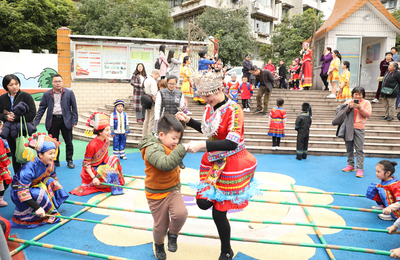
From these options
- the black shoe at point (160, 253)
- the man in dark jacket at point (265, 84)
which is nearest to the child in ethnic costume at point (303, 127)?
the man in dark jacket at point (265, 84)

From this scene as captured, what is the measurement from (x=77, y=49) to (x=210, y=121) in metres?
10.9

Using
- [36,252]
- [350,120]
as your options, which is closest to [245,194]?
[36,252]

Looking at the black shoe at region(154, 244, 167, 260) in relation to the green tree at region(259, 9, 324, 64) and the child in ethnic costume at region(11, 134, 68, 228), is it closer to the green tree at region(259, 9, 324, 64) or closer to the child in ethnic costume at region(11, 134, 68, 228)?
the child in ethnic costume at region(11, 134, 68, 228)

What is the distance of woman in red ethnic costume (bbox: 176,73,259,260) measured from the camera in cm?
232

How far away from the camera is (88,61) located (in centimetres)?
1147

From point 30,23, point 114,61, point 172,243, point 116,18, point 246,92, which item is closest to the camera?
point 172,243

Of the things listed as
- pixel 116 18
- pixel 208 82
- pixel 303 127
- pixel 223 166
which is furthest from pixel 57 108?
pixel 116 18

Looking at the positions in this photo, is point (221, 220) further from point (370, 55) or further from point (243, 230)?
point (370, 55)

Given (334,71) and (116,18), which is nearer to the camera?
(334,71)

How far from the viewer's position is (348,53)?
11.6 m

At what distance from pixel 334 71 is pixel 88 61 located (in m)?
9.86

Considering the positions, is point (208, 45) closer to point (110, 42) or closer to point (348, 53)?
point (110, 42)

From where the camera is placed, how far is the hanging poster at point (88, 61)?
11.4 m

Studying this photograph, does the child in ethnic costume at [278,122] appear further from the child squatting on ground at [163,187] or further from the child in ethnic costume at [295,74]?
the child in ethnic costume at [295,74]
